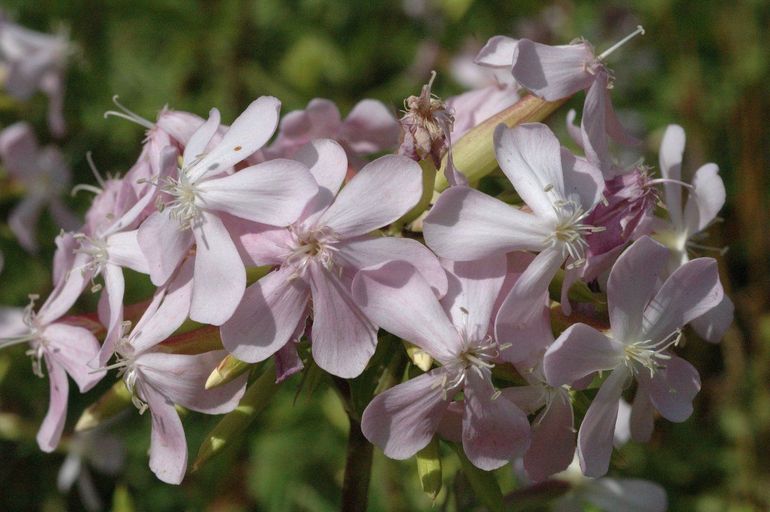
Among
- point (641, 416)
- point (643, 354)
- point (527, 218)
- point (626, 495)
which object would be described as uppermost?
point (527, 218)

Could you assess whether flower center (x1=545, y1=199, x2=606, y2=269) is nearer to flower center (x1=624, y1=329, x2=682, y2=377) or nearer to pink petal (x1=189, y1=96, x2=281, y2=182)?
flower center (x1=624, y1=329, x2=682, y2=377)

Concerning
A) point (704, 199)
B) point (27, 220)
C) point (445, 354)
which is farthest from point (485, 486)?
point (27, 220)

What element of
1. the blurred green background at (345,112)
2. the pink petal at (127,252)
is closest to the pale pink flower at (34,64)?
the blurred green background at (345,112)

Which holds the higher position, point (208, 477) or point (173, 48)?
point (173, 48)

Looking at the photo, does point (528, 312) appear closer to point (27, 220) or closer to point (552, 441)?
point (552, 441)

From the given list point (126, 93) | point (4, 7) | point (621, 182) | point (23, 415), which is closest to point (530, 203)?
point (621, 182)

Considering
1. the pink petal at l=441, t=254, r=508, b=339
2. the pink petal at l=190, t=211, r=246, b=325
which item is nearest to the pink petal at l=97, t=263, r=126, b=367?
the pink petal at l=190, t=211, r=246, b=325

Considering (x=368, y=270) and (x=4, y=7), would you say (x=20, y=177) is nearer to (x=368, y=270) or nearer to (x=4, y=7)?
(x=4, y=7)
